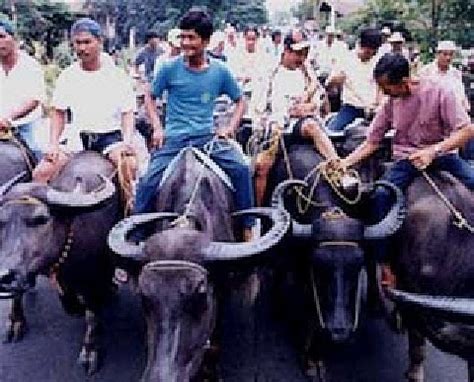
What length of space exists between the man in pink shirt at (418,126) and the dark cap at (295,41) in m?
1.32

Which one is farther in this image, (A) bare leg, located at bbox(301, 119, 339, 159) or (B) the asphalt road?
(A) bare leg, located at bbox(301, 119, 339, 159)

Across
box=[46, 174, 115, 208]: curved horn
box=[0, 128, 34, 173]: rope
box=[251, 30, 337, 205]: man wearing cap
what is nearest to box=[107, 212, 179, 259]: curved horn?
box=[46, 174, 115, 208]: curved horn

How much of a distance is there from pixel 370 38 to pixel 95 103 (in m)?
3.94

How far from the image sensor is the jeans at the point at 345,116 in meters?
Result: 9.20

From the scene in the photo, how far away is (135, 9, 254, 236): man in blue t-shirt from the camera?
6.07 m

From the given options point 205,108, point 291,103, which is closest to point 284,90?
point 291,103

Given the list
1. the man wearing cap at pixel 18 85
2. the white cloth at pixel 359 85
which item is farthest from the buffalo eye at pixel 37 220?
the white cloth at pixel 359 85

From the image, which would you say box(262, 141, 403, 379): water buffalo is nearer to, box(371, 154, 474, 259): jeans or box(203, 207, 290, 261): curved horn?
box(371, 154, 474, 259): jeans

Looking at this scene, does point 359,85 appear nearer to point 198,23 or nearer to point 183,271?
point 198,23

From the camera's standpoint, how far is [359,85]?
30.5ft

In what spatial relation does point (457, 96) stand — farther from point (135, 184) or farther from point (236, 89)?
point (135, 184)

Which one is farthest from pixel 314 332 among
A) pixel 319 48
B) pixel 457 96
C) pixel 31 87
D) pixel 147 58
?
pixel 319 48

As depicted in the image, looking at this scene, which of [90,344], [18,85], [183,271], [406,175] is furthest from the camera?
[18,85]

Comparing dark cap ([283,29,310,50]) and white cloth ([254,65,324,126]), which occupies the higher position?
dark cap ([283,29,310,50])
